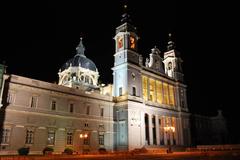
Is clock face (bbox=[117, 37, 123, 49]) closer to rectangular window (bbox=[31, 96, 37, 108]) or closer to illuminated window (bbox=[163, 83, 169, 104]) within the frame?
illuminated window (bbox=[163, 83, 169, 104])

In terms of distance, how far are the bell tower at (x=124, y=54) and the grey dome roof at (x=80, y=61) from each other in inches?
832

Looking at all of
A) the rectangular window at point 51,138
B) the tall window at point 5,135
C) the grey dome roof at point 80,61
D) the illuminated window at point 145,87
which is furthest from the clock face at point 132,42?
the tall window at point 5,135

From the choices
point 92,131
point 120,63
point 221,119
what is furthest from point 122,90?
point 221,119

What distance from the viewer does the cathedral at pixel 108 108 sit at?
32.6 m

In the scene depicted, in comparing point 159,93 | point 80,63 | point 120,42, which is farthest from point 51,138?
point 80,63

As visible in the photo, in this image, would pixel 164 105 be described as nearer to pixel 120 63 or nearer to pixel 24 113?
pixel 120 63

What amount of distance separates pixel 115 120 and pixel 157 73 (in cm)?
1583

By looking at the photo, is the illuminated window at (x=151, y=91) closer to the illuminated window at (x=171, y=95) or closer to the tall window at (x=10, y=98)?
the illuminated window at (x=171, y=95)

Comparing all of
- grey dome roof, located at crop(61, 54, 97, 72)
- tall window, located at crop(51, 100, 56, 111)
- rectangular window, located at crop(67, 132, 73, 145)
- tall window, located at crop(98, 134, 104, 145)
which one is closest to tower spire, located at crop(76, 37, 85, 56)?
grey dome roof, located at crop(61, 54, 97, 72)

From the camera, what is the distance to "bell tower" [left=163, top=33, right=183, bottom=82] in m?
60.9

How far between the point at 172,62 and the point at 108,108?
24980 mm

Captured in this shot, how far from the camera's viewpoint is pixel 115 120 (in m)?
45.3

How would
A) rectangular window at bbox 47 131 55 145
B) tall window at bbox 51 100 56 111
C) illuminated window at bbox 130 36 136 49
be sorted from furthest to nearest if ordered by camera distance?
illuminated window at bbox 130 36 136 49, tall window at bbox 51 100 56 111, rectangular window at bbox 47 131 55 145

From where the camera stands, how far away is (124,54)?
157 feet
